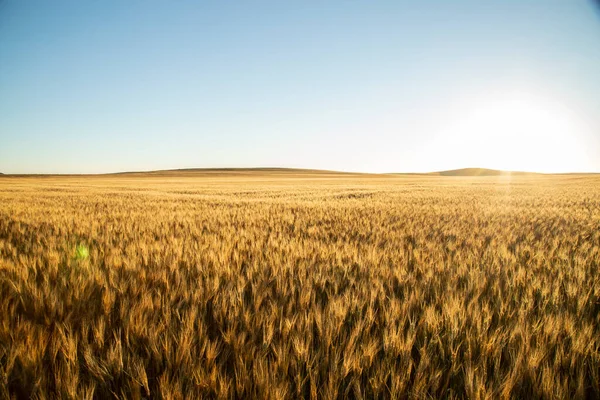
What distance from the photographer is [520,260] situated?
349 centimetres

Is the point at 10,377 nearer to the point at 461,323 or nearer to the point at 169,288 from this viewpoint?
the point at 169,288

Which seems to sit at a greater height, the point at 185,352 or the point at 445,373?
the point at 185,352

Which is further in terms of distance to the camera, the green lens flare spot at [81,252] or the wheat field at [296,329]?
the green lens flare spot at [81,252]

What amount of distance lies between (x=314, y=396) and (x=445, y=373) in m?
0.70

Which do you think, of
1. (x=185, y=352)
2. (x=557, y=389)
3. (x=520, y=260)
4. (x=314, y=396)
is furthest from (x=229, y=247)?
(x=520, y=260)

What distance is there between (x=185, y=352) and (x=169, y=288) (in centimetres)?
111

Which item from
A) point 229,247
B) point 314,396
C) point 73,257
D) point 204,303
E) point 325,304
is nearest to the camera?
point 314,396

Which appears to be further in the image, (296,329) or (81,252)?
(81,252)

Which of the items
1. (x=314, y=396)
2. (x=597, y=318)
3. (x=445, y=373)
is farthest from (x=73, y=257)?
(x=597, y=318)

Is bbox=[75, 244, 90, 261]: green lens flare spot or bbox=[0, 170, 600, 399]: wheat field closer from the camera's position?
bbox=[0, 170, 600, 399]: wheat field

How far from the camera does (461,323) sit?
1.75 meters

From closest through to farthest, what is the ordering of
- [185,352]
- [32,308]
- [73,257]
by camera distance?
1. [185,352]
2. [32,308]
3. [73,257]

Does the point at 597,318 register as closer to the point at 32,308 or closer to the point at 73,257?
the point at 32,308

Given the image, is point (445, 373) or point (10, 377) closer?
point (10, 377)
